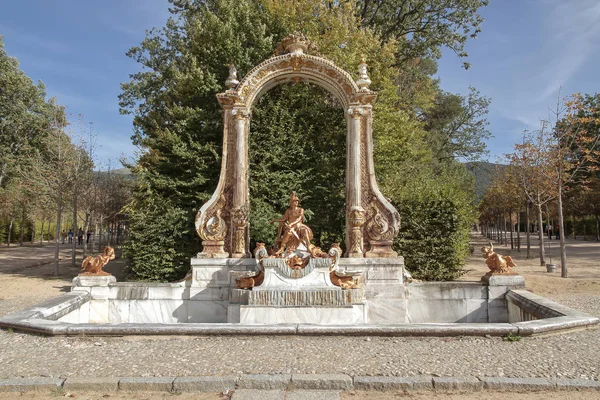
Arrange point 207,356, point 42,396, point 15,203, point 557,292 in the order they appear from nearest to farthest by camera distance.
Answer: point 42,396 < point 207,356 < point 557,292 < point 15,203

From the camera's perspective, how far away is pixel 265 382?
438 cm

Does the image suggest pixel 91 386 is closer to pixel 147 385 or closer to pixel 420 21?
pixel 147 385

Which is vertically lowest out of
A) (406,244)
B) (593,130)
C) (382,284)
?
(382,284)

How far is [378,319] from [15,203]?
3259cm

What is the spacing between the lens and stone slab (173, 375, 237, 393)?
439 centimetres

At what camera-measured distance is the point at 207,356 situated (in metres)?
5.26

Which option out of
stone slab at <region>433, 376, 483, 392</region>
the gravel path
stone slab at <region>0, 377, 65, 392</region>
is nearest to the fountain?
the gravel path

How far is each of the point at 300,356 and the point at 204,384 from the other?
127 cm

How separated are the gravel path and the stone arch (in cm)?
397

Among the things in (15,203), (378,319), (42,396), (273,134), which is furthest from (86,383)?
(15,203)

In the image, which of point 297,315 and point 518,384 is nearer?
point 518,384

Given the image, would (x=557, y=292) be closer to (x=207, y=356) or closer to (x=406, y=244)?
(x=406, y=244)

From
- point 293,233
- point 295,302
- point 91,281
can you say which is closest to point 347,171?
point 293,233

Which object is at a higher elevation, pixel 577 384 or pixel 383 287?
pixel 383 287
